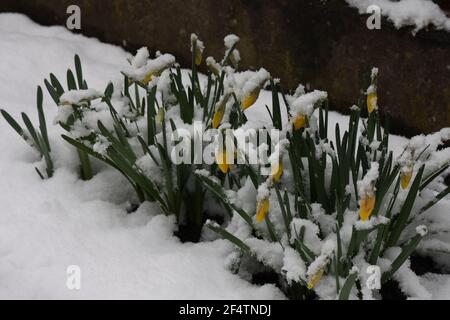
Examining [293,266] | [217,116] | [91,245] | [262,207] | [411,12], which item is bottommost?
[91,245]

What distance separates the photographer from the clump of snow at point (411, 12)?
86.5 inches

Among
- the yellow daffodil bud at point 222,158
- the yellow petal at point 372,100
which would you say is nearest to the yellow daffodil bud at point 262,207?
the yellow daffodil bud at point 222,158

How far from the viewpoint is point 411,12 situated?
7.36 feet

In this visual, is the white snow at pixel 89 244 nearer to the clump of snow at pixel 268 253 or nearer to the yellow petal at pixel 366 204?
the clump of snow at pixel 268 253

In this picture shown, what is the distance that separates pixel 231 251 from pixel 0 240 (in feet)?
2.01

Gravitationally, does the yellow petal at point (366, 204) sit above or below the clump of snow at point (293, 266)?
above

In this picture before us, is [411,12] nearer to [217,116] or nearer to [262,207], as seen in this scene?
[217,116]

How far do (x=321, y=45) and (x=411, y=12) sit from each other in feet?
1.18

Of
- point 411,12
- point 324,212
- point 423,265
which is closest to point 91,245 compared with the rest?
point 324,212

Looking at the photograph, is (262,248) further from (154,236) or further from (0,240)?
(0,240)

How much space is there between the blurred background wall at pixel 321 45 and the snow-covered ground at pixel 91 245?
0.19m

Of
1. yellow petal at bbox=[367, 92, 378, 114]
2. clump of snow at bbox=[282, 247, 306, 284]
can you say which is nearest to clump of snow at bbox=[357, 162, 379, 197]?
clump of snow at bbox=[282, 247, 306, 284]
